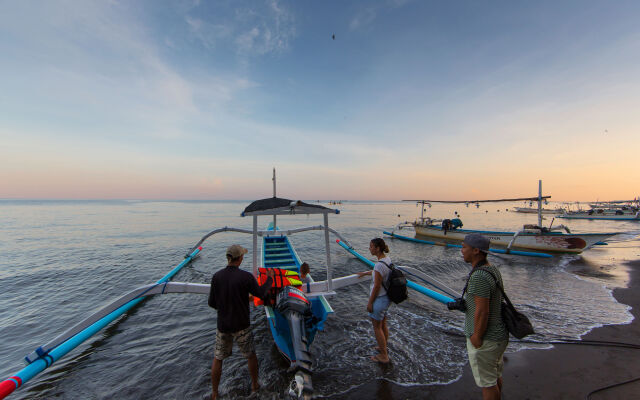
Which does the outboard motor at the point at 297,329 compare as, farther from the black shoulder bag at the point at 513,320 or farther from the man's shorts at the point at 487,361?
the black shoulder bag at the point at 513,320

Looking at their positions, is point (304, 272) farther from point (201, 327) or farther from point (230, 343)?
point (201, 327)

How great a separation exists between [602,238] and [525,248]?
12.7ft

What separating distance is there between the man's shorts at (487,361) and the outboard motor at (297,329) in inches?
92.2

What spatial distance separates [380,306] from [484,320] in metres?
2.00

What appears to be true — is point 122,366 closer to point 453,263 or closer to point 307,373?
point 307,373

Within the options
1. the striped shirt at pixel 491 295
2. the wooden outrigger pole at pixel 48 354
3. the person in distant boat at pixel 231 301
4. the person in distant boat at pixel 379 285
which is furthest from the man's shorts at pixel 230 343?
the striped shirt at pixel 491 295

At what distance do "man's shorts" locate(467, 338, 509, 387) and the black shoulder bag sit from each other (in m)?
0.25

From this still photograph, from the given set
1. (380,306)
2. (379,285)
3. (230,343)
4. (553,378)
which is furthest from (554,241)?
(230,343)

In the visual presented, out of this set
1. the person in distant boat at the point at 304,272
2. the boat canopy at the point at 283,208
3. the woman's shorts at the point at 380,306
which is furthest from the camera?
the person in distant boat at the point at 304,272

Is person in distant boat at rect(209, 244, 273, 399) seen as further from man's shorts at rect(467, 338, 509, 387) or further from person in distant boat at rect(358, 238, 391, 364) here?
man's shorts at rect(467, 338, 509, 387)

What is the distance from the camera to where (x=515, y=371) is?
4.54 metres

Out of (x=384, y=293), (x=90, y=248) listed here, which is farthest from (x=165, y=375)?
(x=90, y=248)

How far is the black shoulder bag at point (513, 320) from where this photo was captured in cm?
247

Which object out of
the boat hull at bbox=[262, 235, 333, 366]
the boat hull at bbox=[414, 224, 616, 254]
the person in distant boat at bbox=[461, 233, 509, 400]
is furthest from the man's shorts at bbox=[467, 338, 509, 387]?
the boat hull at bbox=[414, 224, 616, 254]
